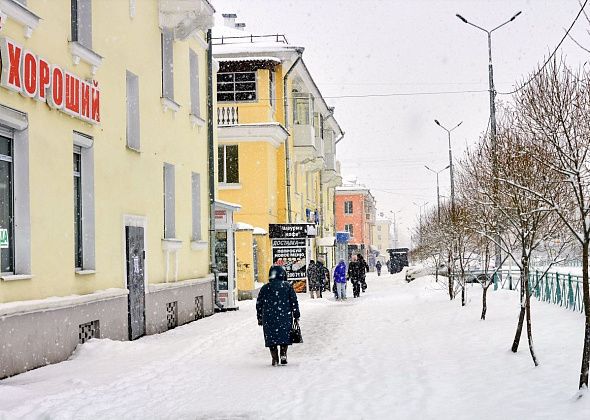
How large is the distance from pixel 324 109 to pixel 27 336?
36.5 metres

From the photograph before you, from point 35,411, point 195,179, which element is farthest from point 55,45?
point 195,179

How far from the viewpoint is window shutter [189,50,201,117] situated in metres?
20.7

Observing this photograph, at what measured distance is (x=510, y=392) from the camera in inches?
334

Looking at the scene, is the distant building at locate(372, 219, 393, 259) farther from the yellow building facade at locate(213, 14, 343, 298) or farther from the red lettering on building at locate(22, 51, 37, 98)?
the red lettering on building at locate(22, 51, 37, 98)

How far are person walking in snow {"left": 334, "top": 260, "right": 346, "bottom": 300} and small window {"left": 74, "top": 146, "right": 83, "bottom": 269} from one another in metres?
15.3

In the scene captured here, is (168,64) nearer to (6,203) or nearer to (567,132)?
(6,203)

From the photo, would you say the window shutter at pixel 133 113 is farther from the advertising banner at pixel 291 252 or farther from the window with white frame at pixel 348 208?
the window with white frame at pixel 348 208

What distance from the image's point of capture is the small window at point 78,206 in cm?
1286

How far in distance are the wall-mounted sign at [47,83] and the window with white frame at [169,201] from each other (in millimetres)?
4939

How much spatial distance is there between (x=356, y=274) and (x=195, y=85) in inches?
460

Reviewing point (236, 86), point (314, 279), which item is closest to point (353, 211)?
point (236, 86)

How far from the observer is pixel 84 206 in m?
13.1

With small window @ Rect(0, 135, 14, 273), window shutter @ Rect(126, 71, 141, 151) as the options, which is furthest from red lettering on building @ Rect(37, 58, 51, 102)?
window shutter @ Rect(126, 71, 141, 151)

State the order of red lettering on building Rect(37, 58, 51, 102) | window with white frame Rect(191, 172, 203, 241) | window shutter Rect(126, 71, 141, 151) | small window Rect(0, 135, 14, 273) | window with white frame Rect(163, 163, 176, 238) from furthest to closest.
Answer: window with white frame Rect(191, 172, 203, 241), window with white frame Rect(163, 163, 176, 238), window shutter Rect(126, 71, 141, 151), red lettering on building Rect(37, 58, 51, 102), small window Rect(0, 135, 14, 273)
